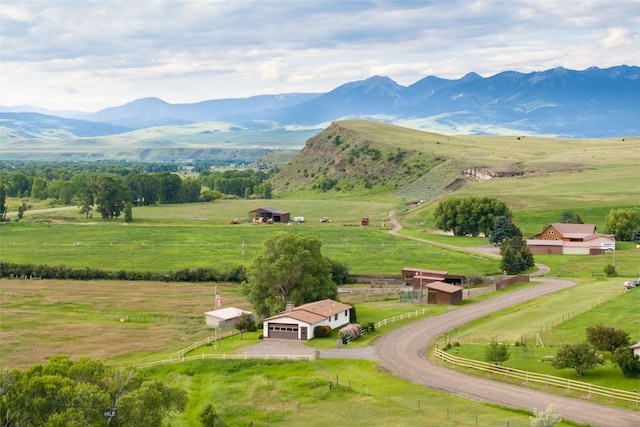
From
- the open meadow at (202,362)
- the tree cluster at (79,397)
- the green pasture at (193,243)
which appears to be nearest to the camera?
the tree cluster at (79,397)

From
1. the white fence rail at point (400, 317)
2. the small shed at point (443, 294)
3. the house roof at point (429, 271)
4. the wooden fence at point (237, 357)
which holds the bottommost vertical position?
the wooden fence at point (237, 357)

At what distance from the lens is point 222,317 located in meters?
76.2

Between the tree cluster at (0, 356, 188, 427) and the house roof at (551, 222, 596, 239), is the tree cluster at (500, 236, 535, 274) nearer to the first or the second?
the house roof at (551, 222, 596, 239)

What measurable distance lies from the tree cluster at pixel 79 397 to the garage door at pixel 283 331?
2478 centimetres

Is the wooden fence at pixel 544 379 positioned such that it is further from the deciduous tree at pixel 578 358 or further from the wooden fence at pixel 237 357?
the wooden fence at pixel 237 357

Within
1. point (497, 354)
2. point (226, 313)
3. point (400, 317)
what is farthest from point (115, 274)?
point (497, 354)

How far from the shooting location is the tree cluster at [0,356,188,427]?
38719 mm

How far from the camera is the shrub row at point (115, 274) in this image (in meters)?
104

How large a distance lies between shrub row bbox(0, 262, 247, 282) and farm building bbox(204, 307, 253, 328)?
2476 centimetres

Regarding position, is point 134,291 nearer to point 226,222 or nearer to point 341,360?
point 341,360

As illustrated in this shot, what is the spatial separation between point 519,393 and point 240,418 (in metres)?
16.3

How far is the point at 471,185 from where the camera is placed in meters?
192

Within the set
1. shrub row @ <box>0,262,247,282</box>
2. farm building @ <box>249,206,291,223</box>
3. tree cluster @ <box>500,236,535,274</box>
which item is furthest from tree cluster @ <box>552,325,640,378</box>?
farm building @ <box>249,206,291,223</box>

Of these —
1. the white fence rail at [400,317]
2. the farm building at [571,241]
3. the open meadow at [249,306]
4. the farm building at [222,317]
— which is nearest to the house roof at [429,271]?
the open meadow at [249,306]
